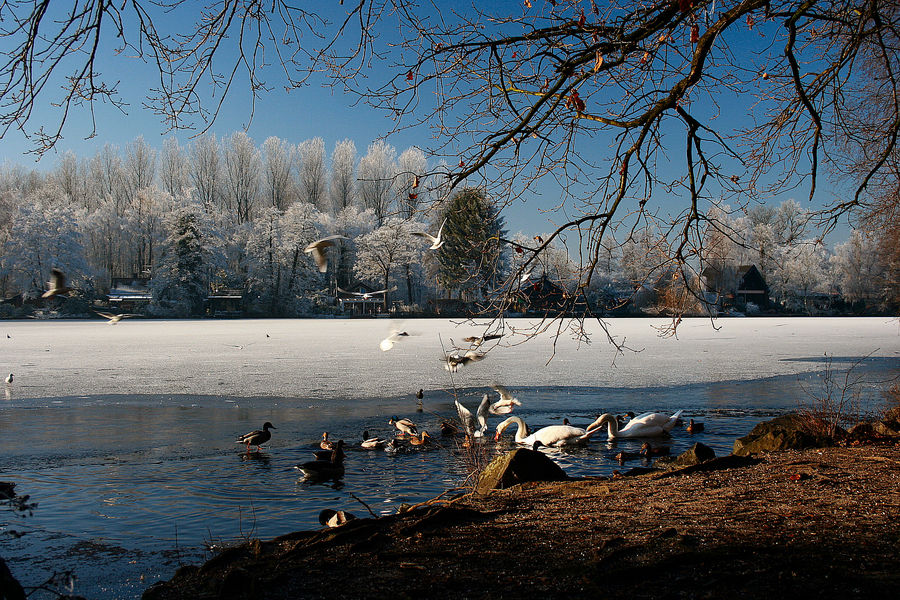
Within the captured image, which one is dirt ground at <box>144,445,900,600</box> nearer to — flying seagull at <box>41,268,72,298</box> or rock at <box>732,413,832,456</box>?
rock at <box>732,413,832,456</box>

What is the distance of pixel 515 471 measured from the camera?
6422 mm

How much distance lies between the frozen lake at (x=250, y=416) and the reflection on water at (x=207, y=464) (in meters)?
0.03

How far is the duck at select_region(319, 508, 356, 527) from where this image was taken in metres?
5.50

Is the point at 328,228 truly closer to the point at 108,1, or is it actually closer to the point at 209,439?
the point at 209,439

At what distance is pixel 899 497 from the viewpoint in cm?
445

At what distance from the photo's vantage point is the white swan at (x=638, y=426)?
32.1 ft

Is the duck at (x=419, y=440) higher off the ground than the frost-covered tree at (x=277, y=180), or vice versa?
the frost-covered tree at (x=277, y=180)

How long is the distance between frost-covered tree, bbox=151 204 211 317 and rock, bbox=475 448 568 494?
2145 inches

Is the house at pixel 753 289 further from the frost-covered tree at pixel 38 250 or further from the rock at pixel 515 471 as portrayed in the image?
the rock at pixel 515 471

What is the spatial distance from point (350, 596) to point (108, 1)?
3.89 m

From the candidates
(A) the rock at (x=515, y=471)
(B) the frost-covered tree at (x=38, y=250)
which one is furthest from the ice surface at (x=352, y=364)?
(B) the frost-covered tree at (x=38, y=250)

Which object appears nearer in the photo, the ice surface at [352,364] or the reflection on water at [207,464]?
the reflection on water at [207,464]

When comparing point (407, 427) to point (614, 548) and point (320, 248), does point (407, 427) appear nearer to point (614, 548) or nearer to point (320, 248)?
point (320, 248)

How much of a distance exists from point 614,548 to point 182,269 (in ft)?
190
